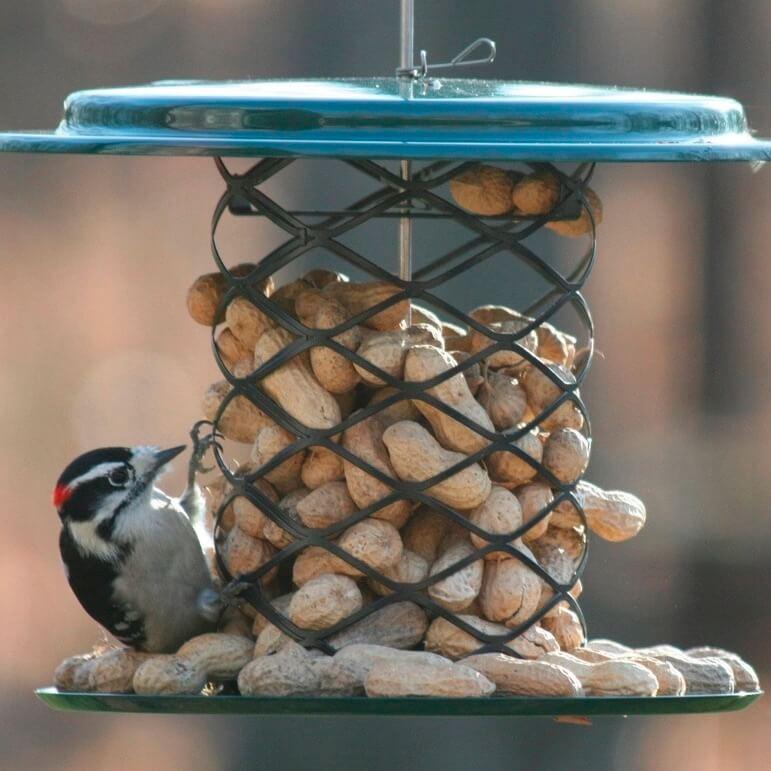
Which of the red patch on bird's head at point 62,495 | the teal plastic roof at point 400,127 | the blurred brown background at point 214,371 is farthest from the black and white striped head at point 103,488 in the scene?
the blurred brown background at point 214,371

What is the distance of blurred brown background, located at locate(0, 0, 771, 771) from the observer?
654cm

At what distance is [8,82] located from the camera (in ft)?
21.8

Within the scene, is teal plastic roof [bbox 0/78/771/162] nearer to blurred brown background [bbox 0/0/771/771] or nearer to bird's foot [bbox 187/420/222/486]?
bird's foot [bbox 187/420/222/486]

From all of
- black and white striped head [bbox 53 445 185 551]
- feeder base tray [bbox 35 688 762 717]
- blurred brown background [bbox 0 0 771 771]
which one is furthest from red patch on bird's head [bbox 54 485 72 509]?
blurred brown background [bbox 0 0 771 771]

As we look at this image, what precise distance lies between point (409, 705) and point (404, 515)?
452mm

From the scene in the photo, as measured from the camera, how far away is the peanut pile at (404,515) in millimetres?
2664

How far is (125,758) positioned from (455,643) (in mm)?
4191

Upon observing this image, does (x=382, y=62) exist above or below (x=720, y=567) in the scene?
above

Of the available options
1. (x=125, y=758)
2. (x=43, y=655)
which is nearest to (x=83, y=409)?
(x=43, y=655)

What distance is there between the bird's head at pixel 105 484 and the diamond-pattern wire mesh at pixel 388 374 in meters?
0.40

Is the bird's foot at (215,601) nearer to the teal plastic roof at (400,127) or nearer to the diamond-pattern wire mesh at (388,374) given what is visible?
the diamond-pattern wire mesh at (388,374)

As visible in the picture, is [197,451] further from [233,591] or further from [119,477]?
[233,591]

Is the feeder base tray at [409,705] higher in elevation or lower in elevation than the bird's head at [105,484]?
lower

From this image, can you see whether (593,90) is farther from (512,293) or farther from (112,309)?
(112,309)
